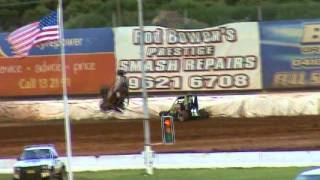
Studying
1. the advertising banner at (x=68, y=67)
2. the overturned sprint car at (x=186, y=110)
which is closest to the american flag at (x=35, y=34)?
the overturned sprint car at (x=186, y=110)

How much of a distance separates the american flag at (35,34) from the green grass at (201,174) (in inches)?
210

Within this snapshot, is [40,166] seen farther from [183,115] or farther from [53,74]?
[53,74]

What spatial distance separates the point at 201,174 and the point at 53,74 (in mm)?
18788

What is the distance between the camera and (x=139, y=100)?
3972 centimetres

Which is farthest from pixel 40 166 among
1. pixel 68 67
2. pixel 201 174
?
pixel 68 67

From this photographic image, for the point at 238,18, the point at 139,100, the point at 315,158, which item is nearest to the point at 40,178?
the point at 315,158

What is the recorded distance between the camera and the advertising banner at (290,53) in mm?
38188

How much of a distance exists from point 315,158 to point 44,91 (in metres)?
20.3

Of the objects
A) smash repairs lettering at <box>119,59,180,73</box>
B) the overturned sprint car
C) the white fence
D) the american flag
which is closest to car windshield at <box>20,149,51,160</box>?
the white fence

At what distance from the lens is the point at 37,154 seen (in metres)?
25.7

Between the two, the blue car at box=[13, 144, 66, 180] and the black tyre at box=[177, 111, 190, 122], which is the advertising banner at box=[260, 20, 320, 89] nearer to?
the black tyre at box=[177, 111, 190, 122]

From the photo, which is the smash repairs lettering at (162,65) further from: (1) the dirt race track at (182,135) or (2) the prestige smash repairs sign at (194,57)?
(1) the dirt race track at (182,135)

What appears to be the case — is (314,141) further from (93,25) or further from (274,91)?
(93,25)

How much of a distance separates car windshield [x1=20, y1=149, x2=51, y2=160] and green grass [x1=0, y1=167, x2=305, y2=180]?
127cm
